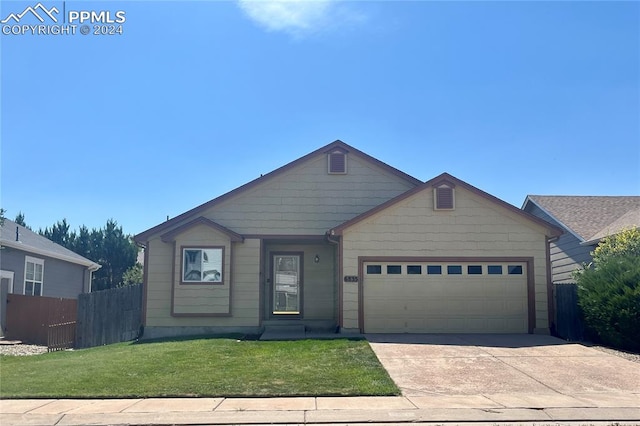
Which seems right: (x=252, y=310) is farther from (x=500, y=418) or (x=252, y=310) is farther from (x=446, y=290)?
(x=500, y=418)

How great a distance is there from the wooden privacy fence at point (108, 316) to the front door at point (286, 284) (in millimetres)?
4277

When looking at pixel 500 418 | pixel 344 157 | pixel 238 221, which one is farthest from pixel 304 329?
pixel 500 418

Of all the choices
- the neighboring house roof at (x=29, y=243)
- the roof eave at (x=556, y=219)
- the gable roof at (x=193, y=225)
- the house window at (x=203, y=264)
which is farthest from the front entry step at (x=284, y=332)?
the roof eave at (x=556, y=219)

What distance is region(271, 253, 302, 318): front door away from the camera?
60.2 feet

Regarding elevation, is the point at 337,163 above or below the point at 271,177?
above

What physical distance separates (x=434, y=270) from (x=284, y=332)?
4685 millimetres

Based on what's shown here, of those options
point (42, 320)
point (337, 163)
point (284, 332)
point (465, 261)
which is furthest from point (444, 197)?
point (42, 320)

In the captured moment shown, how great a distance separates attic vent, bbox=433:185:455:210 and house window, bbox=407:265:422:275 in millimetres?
1805

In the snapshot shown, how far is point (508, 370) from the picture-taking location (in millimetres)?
11125

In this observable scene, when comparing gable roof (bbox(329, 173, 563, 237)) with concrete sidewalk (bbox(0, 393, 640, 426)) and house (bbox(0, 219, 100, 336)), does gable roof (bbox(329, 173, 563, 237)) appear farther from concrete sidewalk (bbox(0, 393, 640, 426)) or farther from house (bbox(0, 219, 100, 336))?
house (bbox(0, 219, 100, 336))

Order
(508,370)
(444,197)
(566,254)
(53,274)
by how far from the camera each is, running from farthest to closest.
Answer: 1. (53,274)
2. (566,254)
3. (444,197)
4. (508,370)

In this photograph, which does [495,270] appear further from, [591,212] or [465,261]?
[591,212]

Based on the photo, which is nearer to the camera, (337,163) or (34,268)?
(337,163)

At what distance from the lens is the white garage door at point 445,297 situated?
16.1 m
